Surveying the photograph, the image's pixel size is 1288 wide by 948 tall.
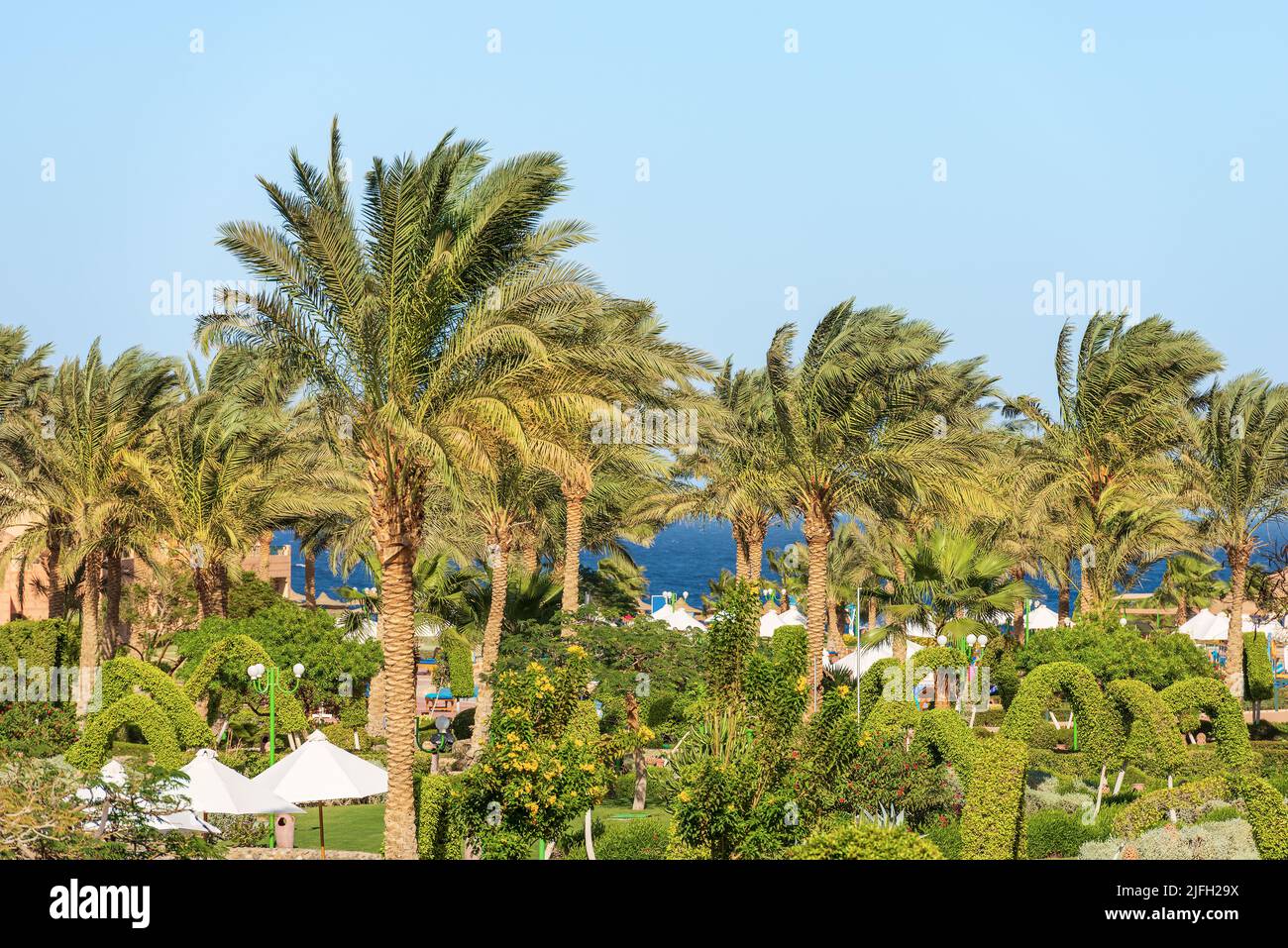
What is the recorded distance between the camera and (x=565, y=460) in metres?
21.5

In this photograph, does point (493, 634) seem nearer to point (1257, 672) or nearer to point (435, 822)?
point (435, 822)

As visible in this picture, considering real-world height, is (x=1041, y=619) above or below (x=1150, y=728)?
above

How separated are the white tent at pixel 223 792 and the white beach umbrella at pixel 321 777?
0.32 metres

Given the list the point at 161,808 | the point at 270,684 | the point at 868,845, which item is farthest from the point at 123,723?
the point at 868,845

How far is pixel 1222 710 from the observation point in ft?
66.8

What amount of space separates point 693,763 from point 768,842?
1157mm

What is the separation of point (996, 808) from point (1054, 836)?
466cm

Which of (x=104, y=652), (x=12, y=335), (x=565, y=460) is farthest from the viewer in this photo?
(x=12, y=335)

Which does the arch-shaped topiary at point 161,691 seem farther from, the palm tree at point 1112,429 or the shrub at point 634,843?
the palm tree at point 1112,429

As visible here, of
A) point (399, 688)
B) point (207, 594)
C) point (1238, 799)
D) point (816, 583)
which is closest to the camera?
point (1238, 799)

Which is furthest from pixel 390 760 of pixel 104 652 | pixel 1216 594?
pixel 1216 594

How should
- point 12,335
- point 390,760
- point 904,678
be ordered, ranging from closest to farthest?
point 390,760 < point 904,678 < point 12,335

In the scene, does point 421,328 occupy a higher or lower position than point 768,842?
higher
